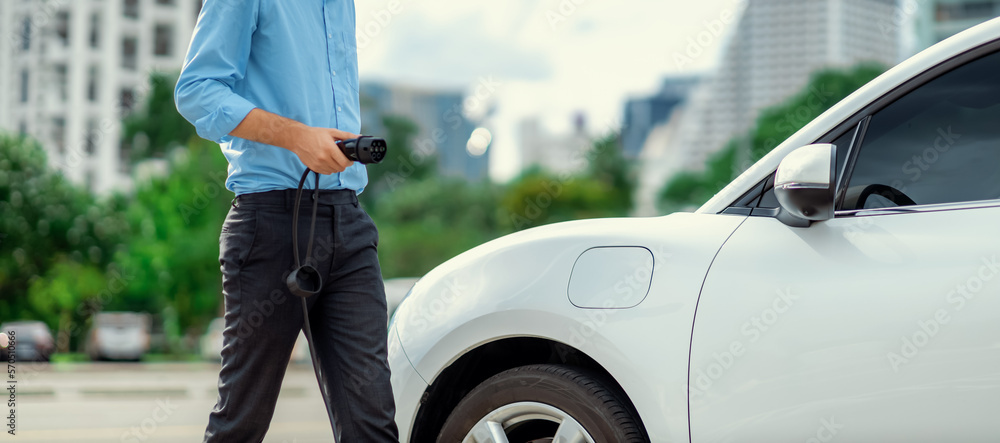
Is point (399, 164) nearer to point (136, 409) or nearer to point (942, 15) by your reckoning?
point (942, 15)

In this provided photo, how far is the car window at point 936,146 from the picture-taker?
214 centimetres

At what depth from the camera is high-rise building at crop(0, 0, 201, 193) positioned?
5719 cm

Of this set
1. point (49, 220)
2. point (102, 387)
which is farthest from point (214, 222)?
point (102, 387)

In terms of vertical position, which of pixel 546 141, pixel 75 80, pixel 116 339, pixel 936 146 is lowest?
pixel 116 339

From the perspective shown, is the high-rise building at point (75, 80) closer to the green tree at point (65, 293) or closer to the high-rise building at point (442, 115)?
the green tree at point (65, 293)

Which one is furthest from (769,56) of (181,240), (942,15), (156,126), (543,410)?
(543,410)

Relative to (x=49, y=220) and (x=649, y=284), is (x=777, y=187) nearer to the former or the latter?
(x=649, y=284)

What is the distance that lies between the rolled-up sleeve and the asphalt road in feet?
9.48

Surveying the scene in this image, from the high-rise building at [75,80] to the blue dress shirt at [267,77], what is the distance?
57167 millimetres

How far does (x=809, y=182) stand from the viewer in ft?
6.72

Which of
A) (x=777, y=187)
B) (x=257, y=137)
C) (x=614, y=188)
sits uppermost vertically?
(x=257, y=137)

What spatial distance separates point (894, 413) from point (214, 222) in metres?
36.4

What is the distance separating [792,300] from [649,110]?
17342 cm

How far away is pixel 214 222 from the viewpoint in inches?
1430
